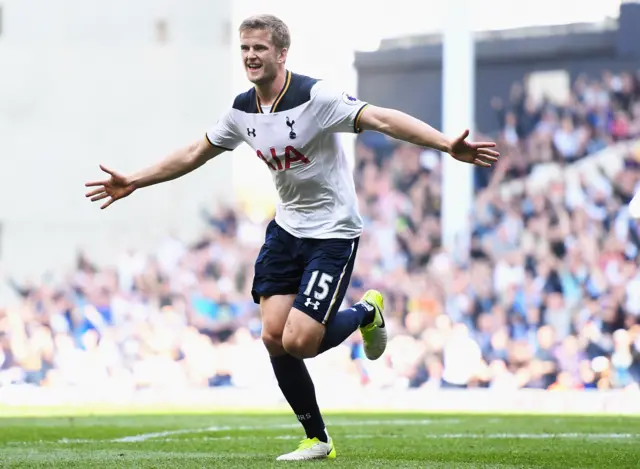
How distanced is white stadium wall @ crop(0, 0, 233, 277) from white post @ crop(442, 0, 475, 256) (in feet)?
23.4

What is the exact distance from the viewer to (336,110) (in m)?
6.72

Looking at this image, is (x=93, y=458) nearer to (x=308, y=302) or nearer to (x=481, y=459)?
(x=308, y=302)

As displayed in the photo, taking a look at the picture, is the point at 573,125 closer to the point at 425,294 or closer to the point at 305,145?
the point at 425,294

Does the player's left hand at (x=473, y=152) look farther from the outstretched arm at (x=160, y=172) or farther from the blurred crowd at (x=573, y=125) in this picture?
the blurred crowd at (x=573, y=125)

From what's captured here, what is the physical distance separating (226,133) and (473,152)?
5.14 ft

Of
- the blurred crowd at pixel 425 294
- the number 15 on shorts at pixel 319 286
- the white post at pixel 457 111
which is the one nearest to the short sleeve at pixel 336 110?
the number 15 on shorts at pixel 319 286

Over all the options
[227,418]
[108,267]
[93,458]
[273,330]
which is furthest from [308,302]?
[108,267]

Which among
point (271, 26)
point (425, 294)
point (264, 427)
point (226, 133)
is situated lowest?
point (264, 427)

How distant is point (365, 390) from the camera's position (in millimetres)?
15469

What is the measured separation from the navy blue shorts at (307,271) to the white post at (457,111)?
8.98 metres

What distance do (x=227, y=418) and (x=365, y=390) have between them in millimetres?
4076

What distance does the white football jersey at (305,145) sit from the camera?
6742 millimetres

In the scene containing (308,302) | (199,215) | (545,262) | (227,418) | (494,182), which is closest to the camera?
(308,302)

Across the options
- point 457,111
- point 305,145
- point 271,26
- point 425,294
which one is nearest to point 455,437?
point 305,145
